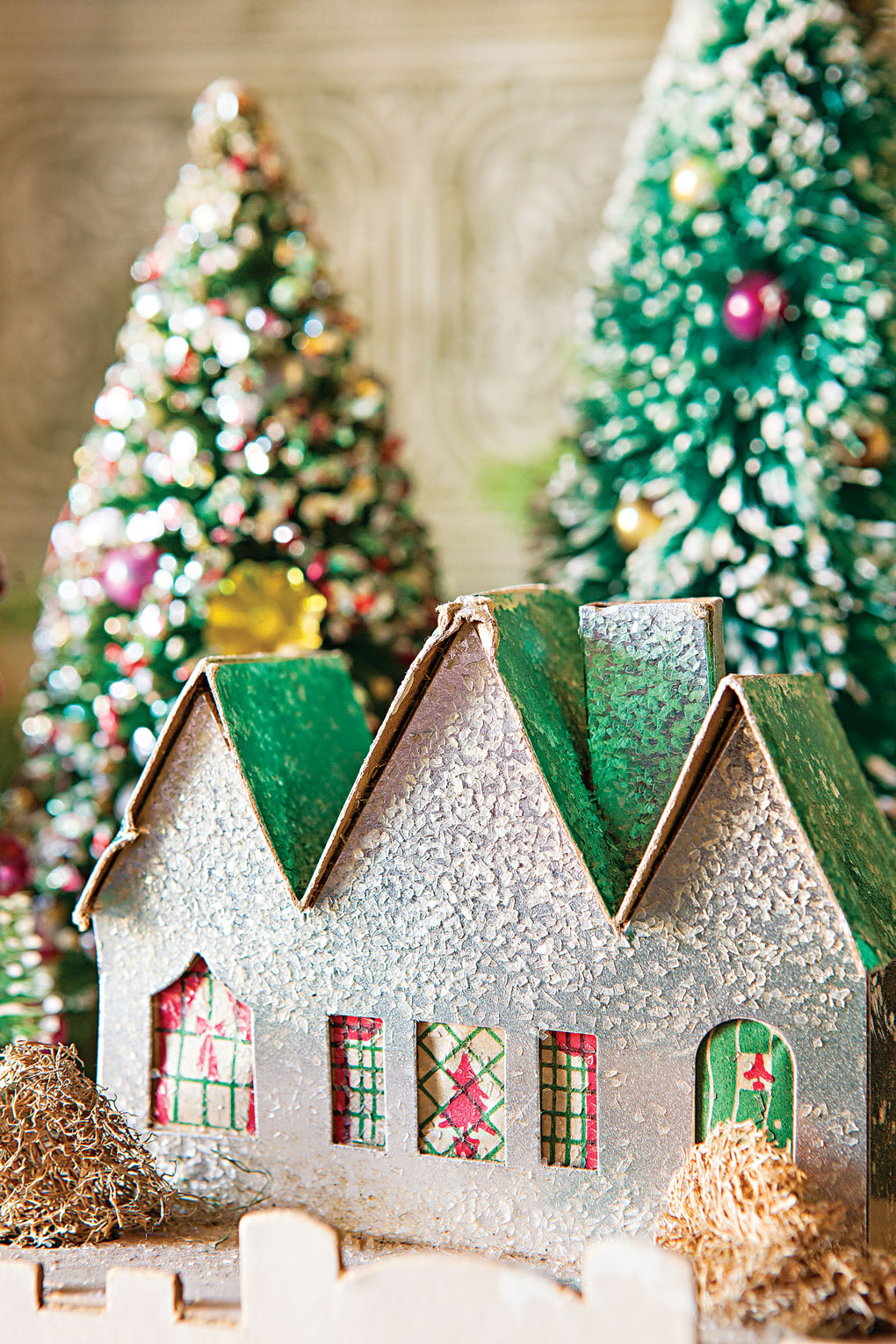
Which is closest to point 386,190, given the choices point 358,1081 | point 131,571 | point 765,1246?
point 131,571

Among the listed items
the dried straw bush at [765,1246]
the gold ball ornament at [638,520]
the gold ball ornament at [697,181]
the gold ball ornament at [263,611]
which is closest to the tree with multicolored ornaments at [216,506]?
the gold ball ornament at [263,611]

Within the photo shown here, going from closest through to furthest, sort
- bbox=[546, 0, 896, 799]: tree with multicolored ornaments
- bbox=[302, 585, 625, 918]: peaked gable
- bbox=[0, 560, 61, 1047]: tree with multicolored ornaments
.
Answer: bbox=[302, 585, 625, 918]: peaked gable
bbox=[0, 560, 61, 1047]: tree with multicolored ornaments
bbox=[546, 0, 896, 799]: tree with multicolored ornaments

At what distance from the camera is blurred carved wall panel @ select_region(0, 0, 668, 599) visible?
133cm

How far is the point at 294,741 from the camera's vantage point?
628 mm

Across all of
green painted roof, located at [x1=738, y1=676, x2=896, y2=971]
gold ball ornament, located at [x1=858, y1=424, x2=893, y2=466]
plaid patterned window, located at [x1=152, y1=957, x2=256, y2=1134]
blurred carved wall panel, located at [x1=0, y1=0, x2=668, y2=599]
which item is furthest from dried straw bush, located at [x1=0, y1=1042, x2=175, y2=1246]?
blurred carved wall panel, located at [x1=0, y1=0, x2=668, y2=599]

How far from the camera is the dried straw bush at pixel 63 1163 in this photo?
1.76 ft

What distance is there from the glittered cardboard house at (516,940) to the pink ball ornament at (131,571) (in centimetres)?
29

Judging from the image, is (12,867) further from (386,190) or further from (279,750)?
(386,190)

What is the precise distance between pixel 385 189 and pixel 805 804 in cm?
110

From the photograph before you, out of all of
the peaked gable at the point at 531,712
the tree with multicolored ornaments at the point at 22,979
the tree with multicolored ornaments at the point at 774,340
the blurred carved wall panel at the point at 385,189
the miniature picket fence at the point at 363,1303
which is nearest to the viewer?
the miniature picket fence at the point at 363,1303

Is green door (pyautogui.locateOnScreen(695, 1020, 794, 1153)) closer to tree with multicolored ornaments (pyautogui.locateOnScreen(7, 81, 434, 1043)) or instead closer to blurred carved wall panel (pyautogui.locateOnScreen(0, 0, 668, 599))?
tree with multicolored ornaments (pyautogui.locateOnScreen(7, 81, 434, 1043))

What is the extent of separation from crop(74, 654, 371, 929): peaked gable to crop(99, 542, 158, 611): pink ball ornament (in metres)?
0.25

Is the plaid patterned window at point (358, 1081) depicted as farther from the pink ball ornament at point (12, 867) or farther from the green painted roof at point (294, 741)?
the pink ball ornament at point (12, 867)

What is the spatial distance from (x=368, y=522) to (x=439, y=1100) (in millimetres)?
491
